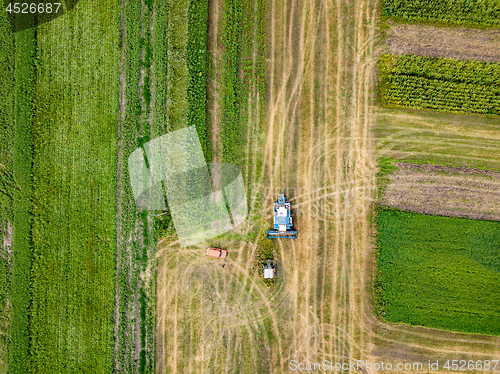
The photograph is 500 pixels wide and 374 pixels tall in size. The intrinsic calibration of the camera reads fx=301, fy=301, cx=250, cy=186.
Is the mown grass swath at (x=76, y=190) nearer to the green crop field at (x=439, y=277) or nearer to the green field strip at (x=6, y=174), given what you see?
the green field strip at (x=6, y=174)

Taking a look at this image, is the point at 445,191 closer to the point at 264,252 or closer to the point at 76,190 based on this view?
the point at 264,252

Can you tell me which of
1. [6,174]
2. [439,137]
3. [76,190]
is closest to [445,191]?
[439,137]

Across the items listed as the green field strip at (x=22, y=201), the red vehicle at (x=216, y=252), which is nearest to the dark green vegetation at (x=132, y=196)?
the red vehicle at (x=216, y=252)

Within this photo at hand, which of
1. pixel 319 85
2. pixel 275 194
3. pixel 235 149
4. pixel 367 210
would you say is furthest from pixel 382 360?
pixel 319 85

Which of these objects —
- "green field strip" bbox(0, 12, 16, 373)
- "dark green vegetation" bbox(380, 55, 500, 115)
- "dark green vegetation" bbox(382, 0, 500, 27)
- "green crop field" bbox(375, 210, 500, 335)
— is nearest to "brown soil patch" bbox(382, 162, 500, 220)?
"green crop field" bbox(375, 210, 500, 335)

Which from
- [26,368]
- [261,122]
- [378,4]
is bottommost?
[26,368]

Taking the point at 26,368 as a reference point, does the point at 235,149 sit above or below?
above

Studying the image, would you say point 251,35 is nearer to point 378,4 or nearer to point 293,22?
point 293,22
